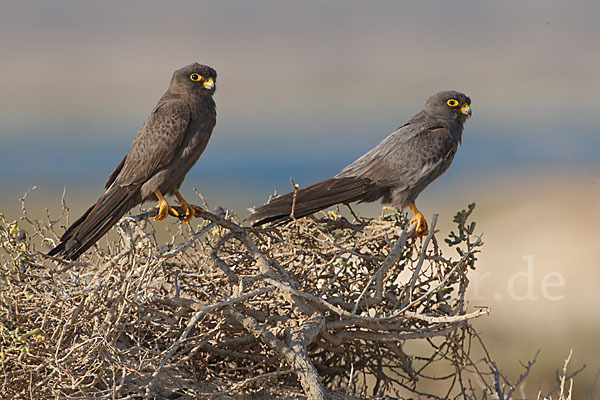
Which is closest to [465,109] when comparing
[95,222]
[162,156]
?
[162,156]

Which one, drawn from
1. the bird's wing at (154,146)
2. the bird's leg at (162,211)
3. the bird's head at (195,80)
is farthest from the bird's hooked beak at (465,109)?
the bird's leg at (162,211)

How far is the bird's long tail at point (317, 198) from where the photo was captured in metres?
5.63

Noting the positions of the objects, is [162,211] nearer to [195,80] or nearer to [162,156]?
[162,156]

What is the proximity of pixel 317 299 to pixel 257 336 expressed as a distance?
0.44 m

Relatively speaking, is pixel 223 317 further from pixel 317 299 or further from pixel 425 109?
pixel 425 109

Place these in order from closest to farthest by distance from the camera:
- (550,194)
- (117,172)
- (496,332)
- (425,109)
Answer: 1. (117,172)
2. (425,109)
3. (496,332)
4. (550,194)

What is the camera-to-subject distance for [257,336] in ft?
16.1

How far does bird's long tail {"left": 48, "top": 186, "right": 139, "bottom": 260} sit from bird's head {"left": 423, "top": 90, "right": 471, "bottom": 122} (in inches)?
117

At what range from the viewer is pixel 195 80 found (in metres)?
6.92

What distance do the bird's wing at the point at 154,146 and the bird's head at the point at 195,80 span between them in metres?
0.33

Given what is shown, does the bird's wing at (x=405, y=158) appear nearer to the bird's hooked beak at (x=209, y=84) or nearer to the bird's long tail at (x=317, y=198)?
the bird's long tail at (x=317, y=198)

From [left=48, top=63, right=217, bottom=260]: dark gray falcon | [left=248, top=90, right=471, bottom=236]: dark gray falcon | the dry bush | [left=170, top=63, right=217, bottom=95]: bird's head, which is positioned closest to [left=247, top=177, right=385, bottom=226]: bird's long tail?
[left=248, top=90, right=471, bottom=236]: dark gray falcon

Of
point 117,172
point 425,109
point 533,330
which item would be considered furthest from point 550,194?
point 117,172

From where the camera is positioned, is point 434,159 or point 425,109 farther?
point 425,109
